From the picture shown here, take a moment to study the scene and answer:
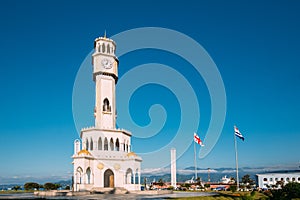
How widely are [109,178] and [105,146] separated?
15.9ft

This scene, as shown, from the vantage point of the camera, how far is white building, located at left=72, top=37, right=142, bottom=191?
4428 cm

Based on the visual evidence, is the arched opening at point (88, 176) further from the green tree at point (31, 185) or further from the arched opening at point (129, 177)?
the green tree at point (31, 185)

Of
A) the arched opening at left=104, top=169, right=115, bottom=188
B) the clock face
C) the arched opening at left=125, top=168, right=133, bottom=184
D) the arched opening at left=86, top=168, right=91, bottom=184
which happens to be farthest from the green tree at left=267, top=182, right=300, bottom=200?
the clock face

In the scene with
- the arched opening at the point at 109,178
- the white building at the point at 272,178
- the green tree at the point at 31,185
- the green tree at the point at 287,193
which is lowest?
the white building at the point at 272,178

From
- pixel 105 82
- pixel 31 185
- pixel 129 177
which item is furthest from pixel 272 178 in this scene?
pixel 31 185

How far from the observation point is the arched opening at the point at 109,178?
4710cm

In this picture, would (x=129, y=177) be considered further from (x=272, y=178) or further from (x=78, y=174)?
(x=272, y=178)

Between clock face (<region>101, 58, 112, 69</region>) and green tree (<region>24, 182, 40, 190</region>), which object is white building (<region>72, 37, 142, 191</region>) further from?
green tree (<region>24, 182, 40, 190</region>)

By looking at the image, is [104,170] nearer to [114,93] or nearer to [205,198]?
[114,93]

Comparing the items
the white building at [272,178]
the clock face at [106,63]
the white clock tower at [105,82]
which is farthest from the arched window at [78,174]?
the white building at [272,178]

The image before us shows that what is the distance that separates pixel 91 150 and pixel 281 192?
84.8 ft

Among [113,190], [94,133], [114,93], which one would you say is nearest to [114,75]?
[114,93]

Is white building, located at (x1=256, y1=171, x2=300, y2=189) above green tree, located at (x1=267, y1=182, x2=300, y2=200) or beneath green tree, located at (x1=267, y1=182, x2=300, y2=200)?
beneath

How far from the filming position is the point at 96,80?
52.9 metres
